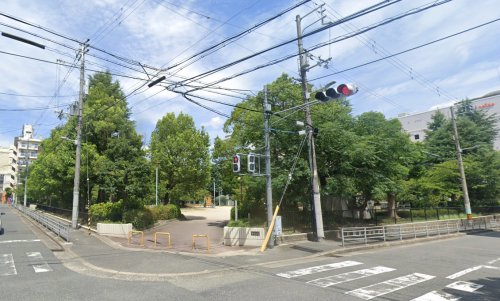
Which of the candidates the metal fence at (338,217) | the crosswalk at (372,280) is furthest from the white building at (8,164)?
the crosswalk at (372,280)

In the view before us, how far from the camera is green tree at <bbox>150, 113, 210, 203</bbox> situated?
34.1 meters

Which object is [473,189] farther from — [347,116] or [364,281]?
[364,281]

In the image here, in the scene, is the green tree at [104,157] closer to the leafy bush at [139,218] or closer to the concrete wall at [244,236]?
the leafy bush at [139,218]

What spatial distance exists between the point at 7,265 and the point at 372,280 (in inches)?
487

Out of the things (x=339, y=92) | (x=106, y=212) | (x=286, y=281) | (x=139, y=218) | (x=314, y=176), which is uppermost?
(x=339, y=92)

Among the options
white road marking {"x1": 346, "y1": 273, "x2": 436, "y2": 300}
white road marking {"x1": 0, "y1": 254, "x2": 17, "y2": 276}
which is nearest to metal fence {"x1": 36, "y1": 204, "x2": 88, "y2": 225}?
white road marking {"x1": 0, "y1": 254, "x2": 17, "y2": 276}

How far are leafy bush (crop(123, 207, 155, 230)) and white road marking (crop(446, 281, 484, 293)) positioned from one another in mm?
19791

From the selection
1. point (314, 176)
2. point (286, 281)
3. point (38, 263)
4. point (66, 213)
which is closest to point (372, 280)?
point (286, 281)

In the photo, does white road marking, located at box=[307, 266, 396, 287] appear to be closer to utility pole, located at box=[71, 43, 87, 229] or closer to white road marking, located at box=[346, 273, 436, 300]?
white road marking, located at box=[346, 273, 436, 300]

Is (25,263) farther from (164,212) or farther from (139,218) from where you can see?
(164,212)

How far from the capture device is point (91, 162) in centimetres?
2559

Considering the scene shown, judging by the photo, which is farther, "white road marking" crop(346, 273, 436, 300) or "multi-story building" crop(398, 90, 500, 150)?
"multi-story building" crop(398, 90, 500, 150)

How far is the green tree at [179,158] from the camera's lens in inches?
1342

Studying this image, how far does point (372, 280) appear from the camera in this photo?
979 centimetres
